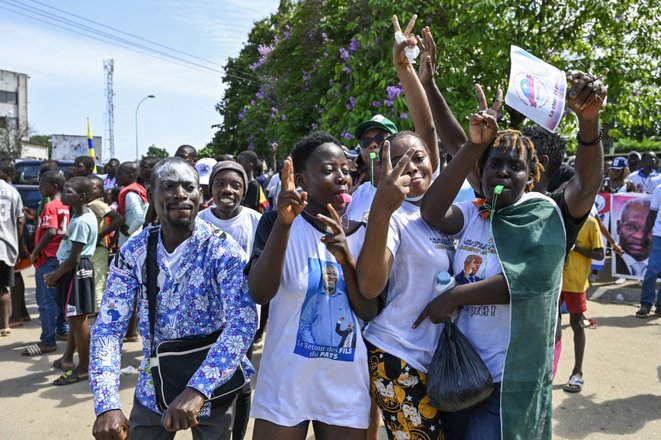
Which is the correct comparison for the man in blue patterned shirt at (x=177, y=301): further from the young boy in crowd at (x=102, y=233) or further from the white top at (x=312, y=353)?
the young boy in crowd at (x=102, y=233)

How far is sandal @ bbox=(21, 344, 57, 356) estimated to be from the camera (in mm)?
6074

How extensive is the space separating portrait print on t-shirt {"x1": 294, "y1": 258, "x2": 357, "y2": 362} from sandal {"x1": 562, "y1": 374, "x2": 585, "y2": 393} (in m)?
3.18

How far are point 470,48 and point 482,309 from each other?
656 centimetres

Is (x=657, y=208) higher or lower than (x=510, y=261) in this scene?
higher

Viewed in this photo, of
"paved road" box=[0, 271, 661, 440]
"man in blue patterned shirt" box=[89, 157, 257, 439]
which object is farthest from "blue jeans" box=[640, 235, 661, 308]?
"man in blue patterned shirt" box=[89, 157, 257, 439]

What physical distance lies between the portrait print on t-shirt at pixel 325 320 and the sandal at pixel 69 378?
3.80m

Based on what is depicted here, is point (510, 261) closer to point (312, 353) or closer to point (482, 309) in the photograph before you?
point (482, 309)

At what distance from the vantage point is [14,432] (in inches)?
168

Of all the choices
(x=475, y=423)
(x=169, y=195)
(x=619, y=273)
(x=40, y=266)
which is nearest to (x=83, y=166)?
(x=40, y=266)

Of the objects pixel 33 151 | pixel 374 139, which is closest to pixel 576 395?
pixel 374 139

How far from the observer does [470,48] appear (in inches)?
318

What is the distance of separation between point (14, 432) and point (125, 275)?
2760mm

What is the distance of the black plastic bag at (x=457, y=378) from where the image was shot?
2133mm

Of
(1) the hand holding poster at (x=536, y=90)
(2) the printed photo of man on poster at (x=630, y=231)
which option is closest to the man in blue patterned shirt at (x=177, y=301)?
(1) the hand holding poster at (x=536, y=90)
